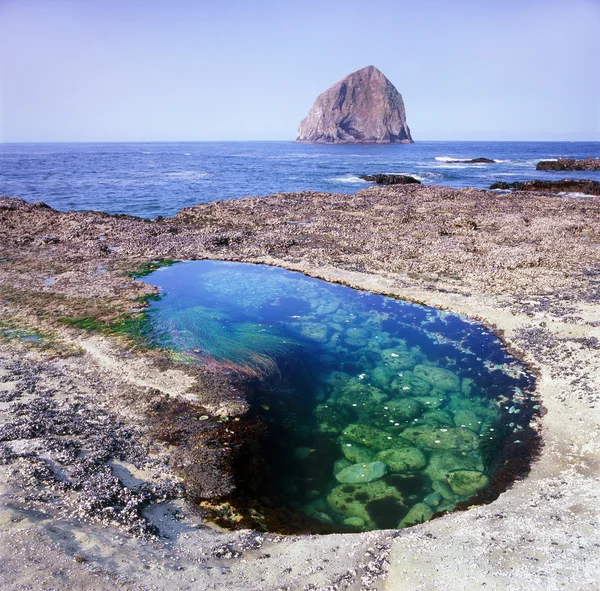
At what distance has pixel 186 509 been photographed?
8.76 m

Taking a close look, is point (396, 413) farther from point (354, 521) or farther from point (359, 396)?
point (354, 521)

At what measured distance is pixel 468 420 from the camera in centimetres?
1234

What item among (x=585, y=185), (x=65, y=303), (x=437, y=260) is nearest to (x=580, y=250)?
(x=437, y=260)

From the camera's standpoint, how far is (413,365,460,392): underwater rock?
13878 millimetres

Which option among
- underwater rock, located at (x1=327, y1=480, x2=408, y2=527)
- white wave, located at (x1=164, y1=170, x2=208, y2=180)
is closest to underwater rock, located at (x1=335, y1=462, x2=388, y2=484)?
underwater rock, located at (x1=327, y1=480, x2=408, y2=527)

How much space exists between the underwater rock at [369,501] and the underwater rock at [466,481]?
135 centimetres

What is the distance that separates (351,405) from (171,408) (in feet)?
16.8

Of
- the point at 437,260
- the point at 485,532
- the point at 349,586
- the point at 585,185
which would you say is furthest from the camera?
the point at 585,185

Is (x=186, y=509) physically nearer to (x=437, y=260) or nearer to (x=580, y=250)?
(x=437, y=260)

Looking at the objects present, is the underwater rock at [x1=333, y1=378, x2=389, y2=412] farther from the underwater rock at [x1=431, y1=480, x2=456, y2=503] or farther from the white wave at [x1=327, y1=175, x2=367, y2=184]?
the white wave at [x1=327, y1=175, x2=367, y2=184]

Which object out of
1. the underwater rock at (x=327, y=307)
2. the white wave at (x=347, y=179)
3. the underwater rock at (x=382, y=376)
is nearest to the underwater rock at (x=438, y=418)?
the underwater rock at (x=382, y=376)

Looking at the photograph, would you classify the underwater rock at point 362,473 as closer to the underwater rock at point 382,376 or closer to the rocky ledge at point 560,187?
the underwater rock at point 382,376

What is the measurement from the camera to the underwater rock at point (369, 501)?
925 cm

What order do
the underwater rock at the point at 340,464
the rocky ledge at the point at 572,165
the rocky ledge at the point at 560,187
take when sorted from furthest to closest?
1. the rocky ledge at the point at 572,165
2. the rocky ledge at the point at 560,187
3. the underwater rock at the point at 340,464
